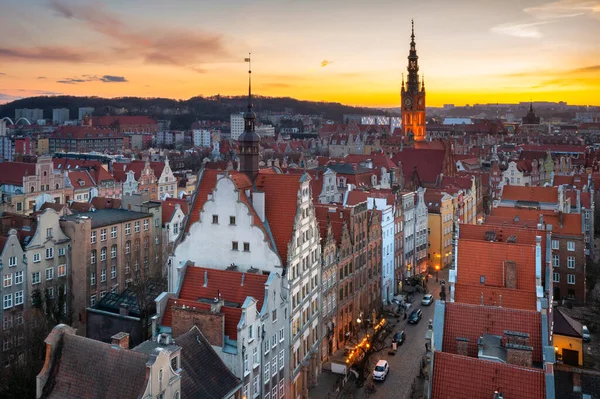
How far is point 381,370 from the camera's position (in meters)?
46.8

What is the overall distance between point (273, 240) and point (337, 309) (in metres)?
13.2

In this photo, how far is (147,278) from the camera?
194ft

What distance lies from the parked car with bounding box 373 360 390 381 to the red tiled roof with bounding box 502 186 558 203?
38315mm

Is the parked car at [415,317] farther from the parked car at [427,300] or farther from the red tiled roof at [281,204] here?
the red tiled roof at [281,204]

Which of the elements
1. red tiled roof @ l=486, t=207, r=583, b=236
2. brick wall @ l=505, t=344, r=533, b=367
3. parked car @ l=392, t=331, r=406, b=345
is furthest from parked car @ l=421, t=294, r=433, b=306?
brick wall @ l=505, t=344, r=533, b=367

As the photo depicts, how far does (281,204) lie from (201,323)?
537 inches

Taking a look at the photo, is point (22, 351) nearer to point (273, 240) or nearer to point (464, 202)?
point (273, 240)

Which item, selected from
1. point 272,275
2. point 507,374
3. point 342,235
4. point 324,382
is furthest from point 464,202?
point 507,374

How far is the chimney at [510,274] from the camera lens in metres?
40.2

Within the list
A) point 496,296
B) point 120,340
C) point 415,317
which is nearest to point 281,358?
point 120,340

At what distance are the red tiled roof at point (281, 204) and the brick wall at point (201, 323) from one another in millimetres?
9675

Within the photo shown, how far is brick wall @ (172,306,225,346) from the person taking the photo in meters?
34.2

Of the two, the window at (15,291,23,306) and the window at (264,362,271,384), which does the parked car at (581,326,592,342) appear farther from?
the window at (15,291,23,306)

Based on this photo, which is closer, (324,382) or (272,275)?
(272,275)
